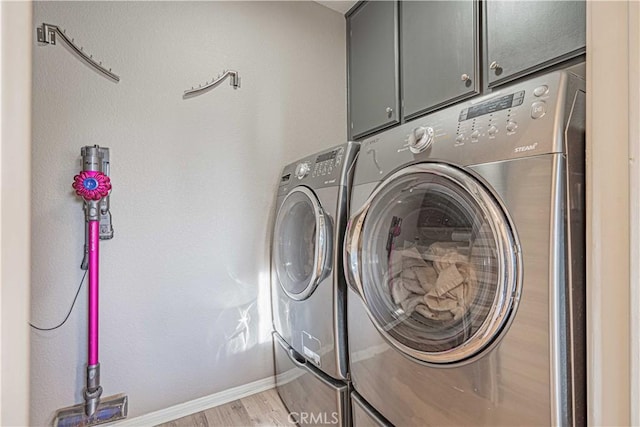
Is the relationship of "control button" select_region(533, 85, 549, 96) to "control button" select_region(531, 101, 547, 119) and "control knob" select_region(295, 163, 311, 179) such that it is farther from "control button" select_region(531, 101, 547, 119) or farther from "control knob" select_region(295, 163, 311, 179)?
"control knob" select_region(295, 163, 311, 179)

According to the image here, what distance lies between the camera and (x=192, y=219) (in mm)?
1666

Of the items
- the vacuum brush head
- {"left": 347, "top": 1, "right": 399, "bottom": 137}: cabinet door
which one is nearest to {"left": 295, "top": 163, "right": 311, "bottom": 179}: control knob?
{"left": 347, "top": 1, "right": 399, "bottom": 137}: cabinet door

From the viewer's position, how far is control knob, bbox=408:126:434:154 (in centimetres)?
94

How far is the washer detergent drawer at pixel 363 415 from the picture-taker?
1102mm

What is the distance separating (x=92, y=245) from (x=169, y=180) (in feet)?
1.44

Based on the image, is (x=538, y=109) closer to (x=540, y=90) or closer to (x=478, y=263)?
(x=540, y=90)

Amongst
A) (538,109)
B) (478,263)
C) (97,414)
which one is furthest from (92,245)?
(538,109)

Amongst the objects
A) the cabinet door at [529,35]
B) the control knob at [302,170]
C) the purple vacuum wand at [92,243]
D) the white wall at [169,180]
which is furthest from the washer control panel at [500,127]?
the purple vacuum wand at [92,243]

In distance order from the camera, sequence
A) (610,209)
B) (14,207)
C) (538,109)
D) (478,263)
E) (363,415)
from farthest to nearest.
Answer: (363,415), (478,263), (538,109), (610,209), (14,207)

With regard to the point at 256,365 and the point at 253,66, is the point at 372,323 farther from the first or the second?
the point at 253,66

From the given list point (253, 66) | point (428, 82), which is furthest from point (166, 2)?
point (428, 82)

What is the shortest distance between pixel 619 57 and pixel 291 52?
183 centimetres

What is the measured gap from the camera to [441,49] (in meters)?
1.48

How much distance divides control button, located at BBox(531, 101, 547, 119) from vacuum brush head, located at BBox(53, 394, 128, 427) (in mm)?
1910
